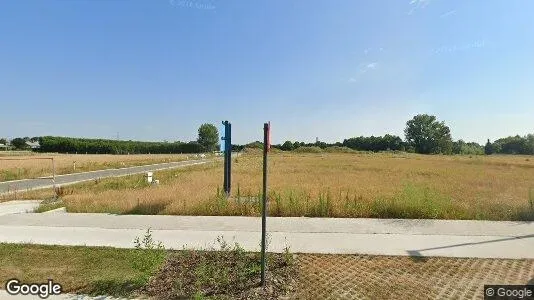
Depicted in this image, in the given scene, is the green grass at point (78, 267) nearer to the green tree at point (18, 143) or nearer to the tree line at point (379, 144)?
the tree line at point (379, 144)

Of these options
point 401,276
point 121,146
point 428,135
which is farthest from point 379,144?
point 401,276

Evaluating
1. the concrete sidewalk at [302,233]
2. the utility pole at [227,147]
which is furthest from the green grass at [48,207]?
the utility pole at [227,147]

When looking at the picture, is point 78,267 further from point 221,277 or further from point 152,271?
point 221,277

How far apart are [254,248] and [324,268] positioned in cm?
146

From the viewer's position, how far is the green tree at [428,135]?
110m

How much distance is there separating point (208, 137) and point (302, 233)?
113 metres

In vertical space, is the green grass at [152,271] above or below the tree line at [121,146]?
below

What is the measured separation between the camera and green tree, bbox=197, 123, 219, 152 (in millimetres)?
115125

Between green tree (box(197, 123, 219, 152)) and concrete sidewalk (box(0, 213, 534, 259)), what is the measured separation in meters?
106

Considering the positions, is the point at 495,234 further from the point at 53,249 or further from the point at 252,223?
the point at 53,249

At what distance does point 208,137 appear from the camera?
387 feet

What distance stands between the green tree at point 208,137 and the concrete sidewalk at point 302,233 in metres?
106

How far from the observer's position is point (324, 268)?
5.06m

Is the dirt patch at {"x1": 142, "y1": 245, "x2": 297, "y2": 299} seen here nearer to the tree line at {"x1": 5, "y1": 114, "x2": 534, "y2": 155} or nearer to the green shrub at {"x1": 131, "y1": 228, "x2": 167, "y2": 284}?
the green shrub at {"x1": 131, "y1": 228, "x2": 167, "y2": 284}
